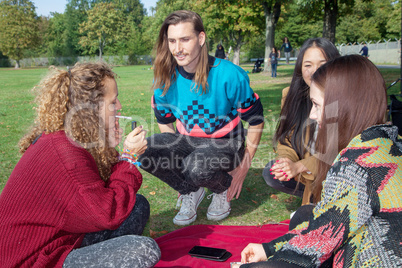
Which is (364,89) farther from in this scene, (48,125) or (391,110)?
(391,110)

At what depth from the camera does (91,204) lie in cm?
219

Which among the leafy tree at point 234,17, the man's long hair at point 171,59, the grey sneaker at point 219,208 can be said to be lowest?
the grey sneaker at point 219,208

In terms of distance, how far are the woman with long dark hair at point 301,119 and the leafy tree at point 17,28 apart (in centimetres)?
6545

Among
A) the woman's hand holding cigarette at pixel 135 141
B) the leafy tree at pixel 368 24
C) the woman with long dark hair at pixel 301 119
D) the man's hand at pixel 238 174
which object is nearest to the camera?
Result: the woman's hand holding cigarette at pixel 135 141

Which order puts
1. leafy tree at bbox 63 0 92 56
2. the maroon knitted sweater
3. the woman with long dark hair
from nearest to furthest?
the maroon knitted sweater
the woman with long dark hair
leafy tree at bbox 63 0 92 56

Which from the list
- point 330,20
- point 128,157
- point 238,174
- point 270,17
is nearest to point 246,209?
point 238,174

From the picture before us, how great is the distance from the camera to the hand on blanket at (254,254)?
6.92 feet

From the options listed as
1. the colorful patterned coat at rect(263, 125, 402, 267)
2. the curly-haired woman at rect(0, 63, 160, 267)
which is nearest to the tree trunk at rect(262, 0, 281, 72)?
the curly-haired woman at rect(0, 63, 160, 267)

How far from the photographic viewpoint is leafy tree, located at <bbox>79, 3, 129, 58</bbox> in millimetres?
69875

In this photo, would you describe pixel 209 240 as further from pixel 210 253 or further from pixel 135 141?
pixel 135 141

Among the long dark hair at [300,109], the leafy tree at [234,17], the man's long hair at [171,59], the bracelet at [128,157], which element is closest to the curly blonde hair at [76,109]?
the bracelet at [128,157]

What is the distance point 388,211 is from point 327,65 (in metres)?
0.86

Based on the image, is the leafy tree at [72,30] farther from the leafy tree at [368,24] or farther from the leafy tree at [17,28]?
the leafy tree at [368,24]

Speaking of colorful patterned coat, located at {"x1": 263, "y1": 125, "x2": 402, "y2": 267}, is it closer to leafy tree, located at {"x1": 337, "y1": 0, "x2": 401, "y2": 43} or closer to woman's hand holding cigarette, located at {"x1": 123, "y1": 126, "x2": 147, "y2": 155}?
woman's hand holding cigarette, located at {"x1": 123, "y1": 126, "x2": 147, "y2": 155}
